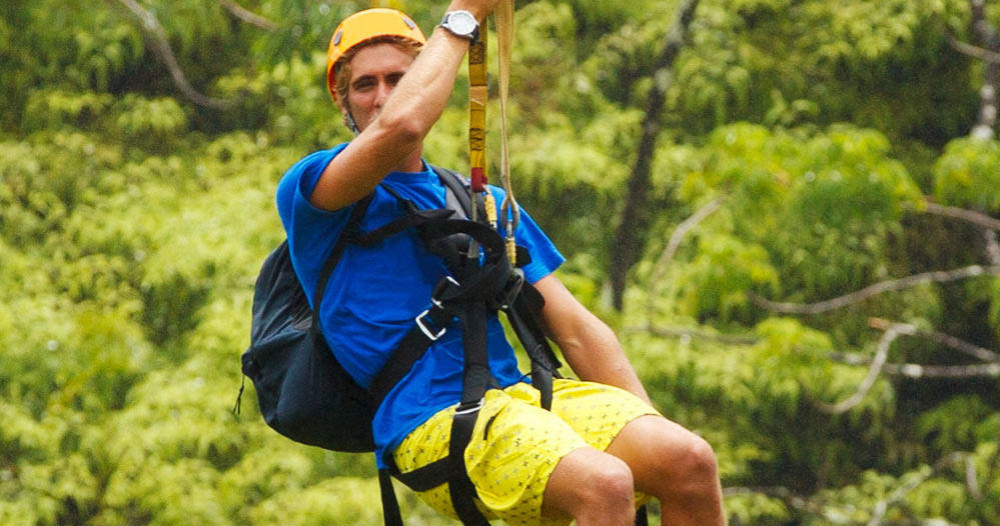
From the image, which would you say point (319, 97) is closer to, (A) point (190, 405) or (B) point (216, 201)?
(B) point (216, 201)

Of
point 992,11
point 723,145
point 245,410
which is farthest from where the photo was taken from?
point 992,11

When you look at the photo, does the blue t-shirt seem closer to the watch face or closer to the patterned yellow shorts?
the patterned yellow shorts

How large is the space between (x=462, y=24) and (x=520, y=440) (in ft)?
2.13

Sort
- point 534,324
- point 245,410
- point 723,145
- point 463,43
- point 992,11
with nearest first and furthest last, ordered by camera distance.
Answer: point 463,43 → point 534,324 → point 723,145 → point 245,410 → point 992,11

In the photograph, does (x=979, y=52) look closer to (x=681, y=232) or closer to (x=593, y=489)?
(x=681, y=232)

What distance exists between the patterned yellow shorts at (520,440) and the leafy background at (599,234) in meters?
3.43

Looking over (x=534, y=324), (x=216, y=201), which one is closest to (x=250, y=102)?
(x=216, y=201)

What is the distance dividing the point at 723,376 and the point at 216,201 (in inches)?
114

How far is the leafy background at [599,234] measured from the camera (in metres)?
6.43

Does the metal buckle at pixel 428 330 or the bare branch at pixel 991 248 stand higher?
the metal buckle at pixel 428 330

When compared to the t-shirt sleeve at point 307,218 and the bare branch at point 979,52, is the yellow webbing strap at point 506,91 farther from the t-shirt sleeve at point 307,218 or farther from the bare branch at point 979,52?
the bare branch at point 979,52

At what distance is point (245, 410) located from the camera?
22.0ft

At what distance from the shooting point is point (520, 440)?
6.52 ft

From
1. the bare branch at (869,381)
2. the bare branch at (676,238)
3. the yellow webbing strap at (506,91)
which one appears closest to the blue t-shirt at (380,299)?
the yellow webbing strap at (506,91)
